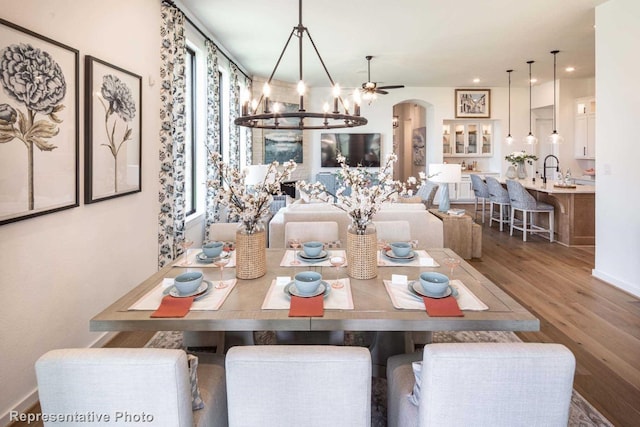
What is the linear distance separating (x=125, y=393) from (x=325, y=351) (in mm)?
558

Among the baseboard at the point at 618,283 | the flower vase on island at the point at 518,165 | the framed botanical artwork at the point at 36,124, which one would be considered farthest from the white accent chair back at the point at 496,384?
the flower vase on island at the point at 518,165

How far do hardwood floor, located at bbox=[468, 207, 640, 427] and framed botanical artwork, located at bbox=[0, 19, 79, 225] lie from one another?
3323mm

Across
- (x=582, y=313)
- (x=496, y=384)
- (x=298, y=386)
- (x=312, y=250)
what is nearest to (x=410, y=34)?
(x=582, y=313)

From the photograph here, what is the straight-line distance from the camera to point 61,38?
2332 millimetres

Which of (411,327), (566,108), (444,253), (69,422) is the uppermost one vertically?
(566,108)

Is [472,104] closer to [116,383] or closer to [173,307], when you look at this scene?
[173,307]

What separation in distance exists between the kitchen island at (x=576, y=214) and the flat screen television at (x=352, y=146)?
4284 mm

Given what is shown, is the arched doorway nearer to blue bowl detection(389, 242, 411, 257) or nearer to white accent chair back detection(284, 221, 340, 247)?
white accent chair back detection(284, 221, 340, 247)

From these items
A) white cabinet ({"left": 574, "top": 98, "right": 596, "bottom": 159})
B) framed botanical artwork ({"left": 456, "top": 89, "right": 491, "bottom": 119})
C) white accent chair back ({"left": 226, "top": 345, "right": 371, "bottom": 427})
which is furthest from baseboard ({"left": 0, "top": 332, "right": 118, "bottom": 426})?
framed botanical artwork ({"left": 456, "top": 89, "right": 491, "bottom": 119})

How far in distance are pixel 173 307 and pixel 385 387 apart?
134 cm

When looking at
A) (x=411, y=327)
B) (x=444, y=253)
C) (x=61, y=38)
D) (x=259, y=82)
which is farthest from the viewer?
(x=259, y=82)

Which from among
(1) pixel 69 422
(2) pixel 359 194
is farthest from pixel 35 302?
(2) pixel 359 194

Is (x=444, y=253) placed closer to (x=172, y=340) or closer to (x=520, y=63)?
(x=172, y=340)

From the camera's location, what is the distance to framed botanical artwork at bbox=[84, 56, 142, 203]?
260 cm
